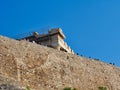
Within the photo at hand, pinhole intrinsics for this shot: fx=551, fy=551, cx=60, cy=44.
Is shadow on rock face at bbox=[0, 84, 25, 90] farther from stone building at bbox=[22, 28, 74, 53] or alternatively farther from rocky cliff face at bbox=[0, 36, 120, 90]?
stone building at bbox=[22, 28, 74, 53]

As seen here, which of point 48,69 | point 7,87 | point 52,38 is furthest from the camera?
point 52,38

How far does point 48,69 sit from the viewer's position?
37.1 meters

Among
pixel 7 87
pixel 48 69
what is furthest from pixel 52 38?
pixel 7 87

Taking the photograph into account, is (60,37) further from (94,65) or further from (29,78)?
(29,78)

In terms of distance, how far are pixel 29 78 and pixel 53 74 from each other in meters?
2.53

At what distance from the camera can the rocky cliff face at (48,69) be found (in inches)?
1374

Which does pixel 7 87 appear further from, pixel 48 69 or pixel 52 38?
pixel 52 38

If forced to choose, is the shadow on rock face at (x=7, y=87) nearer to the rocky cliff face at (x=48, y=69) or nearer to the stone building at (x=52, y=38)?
the rocky cliff face at (x=48, y=69)

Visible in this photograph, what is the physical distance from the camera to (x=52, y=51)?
128 ft

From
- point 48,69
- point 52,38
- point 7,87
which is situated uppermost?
point 52,38

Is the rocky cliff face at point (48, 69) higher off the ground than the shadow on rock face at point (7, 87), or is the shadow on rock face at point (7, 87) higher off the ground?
the rocky cliff face at point (48, 69)

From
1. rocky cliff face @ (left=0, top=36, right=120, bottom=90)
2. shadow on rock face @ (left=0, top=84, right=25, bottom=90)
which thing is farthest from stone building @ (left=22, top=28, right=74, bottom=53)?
shadow on rock face @ (left=0, top=84, right=25, bottom=90)

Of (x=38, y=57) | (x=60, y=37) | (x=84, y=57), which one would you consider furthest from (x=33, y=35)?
(x=38, y=57)

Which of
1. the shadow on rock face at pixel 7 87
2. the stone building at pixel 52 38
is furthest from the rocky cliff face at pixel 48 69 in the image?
the stone building at pixel 52 38
